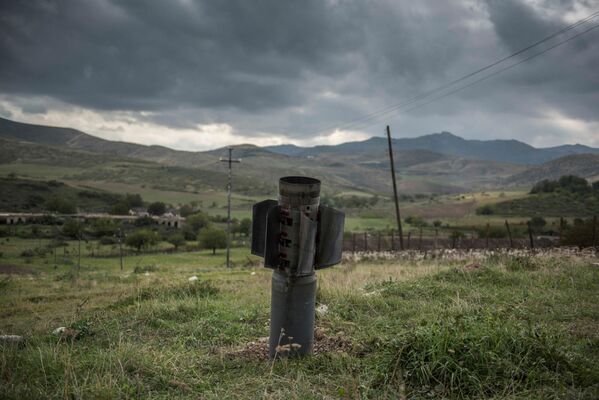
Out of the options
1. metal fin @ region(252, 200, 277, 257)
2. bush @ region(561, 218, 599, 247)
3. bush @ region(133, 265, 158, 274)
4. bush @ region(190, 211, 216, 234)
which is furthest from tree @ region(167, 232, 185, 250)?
metal fin @ region(252, 200, 277, 257)

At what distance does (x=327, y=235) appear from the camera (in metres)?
4.70

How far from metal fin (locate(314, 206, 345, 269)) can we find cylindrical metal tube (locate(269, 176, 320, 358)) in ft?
0.36

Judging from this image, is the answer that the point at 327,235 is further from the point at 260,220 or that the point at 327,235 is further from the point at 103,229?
the point at 103,229

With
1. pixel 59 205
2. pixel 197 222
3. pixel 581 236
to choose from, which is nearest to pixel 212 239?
pixel 197 222

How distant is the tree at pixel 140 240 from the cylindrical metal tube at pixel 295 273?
61.0 m

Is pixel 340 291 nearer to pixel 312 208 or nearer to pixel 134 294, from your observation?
pixel 312 208

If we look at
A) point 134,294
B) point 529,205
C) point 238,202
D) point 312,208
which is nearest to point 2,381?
point 312,208

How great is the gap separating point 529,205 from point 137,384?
287 feet

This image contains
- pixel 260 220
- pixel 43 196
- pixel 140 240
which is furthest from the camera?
pixel 43 196

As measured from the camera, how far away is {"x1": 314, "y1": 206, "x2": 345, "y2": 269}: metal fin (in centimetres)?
469

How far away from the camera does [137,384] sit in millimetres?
3900

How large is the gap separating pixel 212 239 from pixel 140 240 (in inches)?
441

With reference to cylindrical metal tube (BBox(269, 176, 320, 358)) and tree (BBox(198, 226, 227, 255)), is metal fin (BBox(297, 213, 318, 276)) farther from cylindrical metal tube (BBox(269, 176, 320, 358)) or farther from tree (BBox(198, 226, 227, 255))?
tree (BBox(198, 226, 227, 255))

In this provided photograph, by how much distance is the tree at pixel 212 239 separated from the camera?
60.5m
